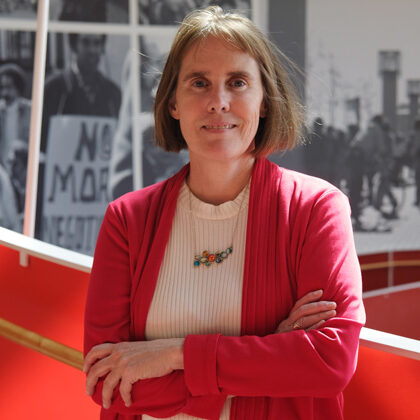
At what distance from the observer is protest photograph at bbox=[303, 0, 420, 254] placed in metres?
6.86

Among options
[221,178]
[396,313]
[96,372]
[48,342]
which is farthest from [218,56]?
[396,313]

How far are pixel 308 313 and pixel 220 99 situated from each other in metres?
0.57

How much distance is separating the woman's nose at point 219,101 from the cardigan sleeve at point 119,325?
41 centimetres

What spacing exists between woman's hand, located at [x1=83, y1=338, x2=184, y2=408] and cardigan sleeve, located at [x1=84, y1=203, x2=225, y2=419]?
0.02 m

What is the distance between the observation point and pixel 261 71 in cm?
164

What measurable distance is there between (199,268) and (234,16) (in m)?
0.66

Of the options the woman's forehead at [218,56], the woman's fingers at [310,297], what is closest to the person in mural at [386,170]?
the woman's forehead at [218,56]

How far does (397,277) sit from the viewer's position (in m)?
7.04

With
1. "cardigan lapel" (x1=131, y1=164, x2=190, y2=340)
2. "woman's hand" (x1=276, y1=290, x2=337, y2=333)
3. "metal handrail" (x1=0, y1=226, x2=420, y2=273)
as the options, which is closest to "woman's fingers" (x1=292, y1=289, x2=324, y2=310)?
"woman's hand" (x1=276, y1=290, x2=337, y2=333)

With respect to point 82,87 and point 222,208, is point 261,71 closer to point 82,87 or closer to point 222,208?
point 222,208

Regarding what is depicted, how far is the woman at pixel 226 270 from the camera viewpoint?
143 cm

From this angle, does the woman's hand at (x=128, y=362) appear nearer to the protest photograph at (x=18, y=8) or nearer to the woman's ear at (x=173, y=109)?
the woman's ear at (x=173, y=109)

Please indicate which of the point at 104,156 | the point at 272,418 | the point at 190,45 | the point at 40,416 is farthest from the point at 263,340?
the point at 104,156

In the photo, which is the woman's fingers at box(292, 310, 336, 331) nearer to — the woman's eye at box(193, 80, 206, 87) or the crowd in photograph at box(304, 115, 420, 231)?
the woman's eye at box(193, 80, 206, 87)
